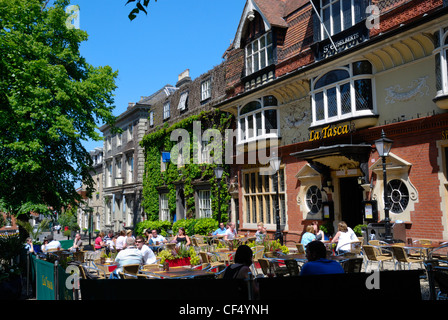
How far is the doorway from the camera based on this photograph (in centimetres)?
1630

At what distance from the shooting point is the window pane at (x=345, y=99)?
14.8 metres

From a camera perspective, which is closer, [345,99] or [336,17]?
[345,99]

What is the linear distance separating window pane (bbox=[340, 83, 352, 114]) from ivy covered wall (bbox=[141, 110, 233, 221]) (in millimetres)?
8661

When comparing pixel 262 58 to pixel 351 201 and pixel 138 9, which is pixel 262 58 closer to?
pixel 351 201

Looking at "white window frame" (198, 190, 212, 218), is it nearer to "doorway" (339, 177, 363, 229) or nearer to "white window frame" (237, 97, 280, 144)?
"white window frame" (237, 97, 280, 144)

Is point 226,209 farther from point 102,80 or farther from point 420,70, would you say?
point 420,70

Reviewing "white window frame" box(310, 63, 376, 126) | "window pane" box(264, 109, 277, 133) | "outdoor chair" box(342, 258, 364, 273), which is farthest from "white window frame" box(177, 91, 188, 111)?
"outdoor chair" box(342, 258, 364, 273)

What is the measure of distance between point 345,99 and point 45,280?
1187cm

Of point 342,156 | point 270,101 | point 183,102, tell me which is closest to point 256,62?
point 270,101

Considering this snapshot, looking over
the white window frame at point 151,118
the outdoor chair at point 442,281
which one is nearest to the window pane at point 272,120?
the outdoor chair at point 442,281

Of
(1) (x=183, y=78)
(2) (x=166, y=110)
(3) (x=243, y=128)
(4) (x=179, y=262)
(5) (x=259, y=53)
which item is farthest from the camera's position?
(1) (x=183, y=78)

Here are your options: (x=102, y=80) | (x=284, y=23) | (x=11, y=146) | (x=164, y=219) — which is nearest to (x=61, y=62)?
(x=102, y=80)

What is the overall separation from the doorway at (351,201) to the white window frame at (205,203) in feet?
33.5

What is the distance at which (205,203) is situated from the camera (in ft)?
82.6
